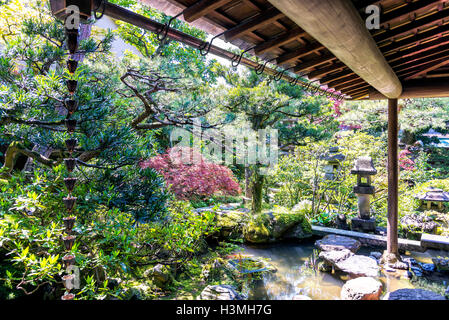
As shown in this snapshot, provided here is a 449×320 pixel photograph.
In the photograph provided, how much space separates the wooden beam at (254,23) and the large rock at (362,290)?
327 cm

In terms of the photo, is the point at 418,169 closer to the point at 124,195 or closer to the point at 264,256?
the point at 264,256

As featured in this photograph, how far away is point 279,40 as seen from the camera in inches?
52.6

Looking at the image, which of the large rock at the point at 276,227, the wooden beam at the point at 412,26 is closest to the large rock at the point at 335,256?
the large rock at the point at 276,227

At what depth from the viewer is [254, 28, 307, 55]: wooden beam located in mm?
1265

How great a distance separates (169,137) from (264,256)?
3878 millimetres

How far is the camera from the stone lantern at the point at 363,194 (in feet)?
16.7

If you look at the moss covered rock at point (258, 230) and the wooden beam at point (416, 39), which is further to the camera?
the moss covered rock at point (258, 230)

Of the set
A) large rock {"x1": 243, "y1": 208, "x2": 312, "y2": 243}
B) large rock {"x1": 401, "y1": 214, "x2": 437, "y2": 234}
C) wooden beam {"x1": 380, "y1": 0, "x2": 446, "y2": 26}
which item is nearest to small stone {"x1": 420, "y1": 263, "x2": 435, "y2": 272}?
large rock {"x1": 401, "y1": 214, "x2": 437, "y2": 234}

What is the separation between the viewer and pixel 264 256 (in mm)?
4676

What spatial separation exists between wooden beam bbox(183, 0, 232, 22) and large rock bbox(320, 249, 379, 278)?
160 inches

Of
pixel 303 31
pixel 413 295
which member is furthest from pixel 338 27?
pixel 413 295

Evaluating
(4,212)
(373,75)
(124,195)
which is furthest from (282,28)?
(4,212)

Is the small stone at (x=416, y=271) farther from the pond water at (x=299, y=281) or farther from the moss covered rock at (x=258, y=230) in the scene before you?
the moss covered rock at (x=258, y=230)
